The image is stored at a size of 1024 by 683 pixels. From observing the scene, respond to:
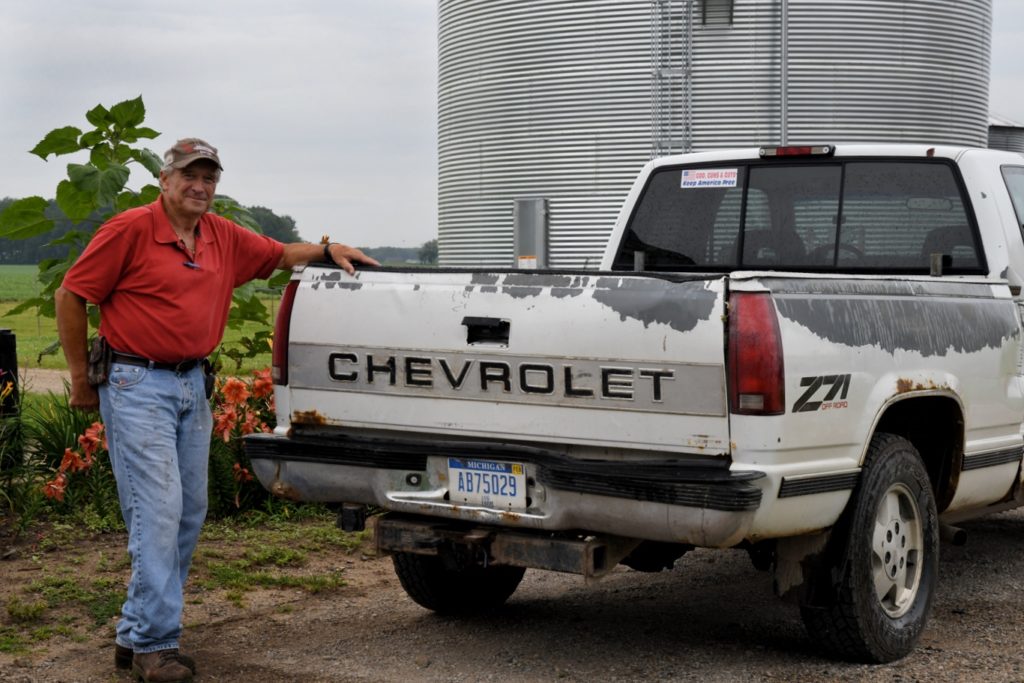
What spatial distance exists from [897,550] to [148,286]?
298 centimetres

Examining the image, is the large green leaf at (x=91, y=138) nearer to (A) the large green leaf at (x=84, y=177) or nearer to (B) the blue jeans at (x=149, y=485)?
(A) the large green leaf at (x=84, y=177)

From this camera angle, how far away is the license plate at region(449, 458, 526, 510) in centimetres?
501

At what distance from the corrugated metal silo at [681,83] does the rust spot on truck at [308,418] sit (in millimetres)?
13877

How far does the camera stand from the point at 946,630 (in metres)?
5.96

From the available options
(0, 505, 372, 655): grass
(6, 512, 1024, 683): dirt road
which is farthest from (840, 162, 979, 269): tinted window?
(0, 505, 372, 655): grass

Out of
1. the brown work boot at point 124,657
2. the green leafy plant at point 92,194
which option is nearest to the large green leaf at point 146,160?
the green leafy plant at point 92,194

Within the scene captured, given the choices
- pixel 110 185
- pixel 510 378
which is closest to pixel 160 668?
pixel 510 378

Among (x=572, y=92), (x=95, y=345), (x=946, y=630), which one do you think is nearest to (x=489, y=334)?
(x=95, y=345)

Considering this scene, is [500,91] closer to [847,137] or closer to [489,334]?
[847,137]

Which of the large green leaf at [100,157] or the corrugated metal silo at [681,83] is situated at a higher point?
the corrugated metal silo at [681,83]

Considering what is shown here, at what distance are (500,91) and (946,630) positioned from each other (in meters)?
15.1

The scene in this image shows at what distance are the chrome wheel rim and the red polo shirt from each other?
8.60 ft

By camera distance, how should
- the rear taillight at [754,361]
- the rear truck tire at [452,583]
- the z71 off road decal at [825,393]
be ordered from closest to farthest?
the rear taillight at [754,361], the z71 off road decal at [825,393], the rear truck tire at [452,583]

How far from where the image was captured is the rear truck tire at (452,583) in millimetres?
6043
